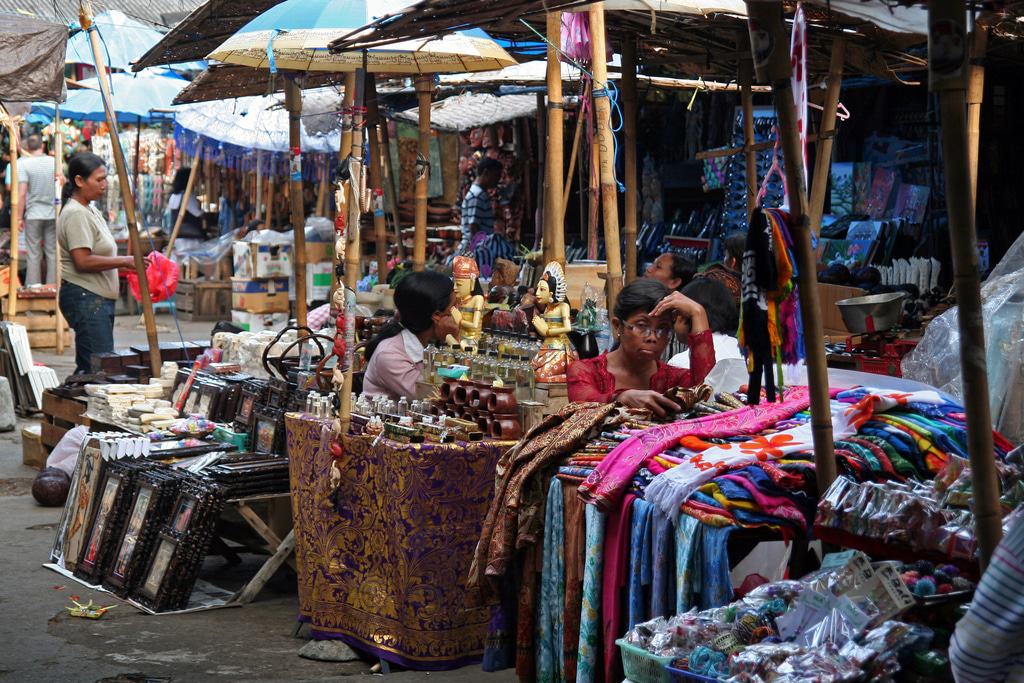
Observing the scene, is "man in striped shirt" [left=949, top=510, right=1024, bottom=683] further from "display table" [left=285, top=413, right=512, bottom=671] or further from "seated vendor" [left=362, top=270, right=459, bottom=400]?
"seated vendor" [left=362, top=270, right=459, bottom=400]

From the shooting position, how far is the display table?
4766 millimetres

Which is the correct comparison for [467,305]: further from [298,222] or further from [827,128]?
[298,222]

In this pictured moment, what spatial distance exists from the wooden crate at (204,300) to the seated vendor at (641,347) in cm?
1218

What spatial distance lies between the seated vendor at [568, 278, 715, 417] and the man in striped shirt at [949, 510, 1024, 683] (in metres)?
2.34

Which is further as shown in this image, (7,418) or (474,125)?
(474,125)

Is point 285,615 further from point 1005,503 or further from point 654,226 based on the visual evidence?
point 654,226

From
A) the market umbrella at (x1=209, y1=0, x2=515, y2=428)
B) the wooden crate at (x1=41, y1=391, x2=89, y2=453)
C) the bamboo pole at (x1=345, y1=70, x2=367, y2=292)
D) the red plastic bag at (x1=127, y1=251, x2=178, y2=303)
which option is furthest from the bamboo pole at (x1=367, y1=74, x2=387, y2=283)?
the bamboo pole at (x1=345, y1=70, x2=367, y2=292)

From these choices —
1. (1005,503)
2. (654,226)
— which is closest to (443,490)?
(1005,503)

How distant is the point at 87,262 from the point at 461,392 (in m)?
4.78

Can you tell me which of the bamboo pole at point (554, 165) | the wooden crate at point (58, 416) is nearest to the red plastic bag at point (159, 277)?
the wooden crate at point (58, 416)

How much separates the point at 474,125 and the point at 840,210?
3.67m

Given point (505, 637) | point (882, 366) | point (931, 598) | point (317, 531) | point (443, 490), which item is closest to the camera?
point (931, 598)

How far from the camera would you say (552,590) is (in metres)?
4.11

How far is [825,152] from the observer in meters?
6.81
